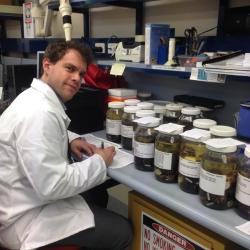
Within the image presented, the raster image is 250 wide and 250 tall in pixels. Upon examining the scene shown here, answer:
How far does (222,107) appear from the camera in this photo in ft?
5.08

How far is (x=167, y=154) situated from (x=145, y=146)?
12 centimetres

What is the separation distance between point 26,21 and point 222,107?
204cm

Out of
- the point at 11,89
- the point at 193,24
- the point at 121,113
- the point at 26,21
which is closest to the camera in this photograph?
the point at 121,113

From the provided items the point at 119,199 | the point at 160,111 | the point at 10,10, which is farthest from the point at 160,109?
the point at 10,10

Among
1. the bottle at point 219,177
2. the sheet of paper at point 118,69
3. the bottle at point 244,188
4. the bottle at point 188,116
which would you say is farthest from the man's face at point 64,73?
the bottle at point 244,188

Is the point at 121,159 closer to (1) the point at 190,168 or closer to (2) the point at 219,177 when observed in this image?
(1) the point at 190,168

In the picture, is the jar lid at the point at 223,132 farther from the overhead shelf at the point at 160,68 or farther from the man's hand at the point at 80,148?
the man's hand at the point at 80,148

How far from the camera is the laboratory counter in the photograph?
0.82 metres

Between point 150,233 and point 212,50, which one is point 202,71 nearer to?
point 212,50

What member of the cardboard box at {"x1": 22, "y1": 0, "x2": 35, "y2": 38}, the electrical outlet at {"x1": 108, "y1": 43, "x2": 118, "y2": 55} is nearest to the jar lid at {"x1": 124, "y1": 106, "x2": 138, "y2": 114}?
the electrical outlet at {"x1": 108, "y1": 43, "x2": 118, "y2": 55}

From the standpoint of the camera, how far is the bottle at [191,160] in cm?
98

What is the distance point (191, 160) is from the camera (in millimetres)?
974

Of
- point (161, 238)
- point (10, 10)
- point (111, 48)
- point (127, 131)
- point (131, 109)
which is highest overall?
point (10, 10)

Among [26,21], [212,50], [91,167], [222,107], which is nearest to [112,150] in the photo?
[91,167]
